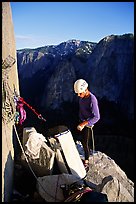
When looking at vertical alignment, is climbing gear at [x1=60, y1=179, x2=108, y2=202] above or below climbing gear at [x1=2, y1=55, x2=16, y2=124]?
below

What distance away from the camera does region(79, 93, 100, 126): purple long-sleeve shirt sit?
20.1ft

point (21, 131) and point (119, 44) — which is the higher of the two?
point (119, 44)

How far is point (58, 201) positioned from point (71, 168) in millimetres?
1255

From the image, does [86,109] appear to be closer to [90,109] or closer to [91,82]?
[90,109]

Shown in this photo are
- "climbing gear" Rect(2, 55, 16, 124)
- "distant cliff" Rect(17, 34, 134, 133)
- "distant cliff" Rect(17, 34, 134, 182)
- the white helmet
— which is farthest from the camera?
"distant cliff" Rect(17, 34, 134, 133)

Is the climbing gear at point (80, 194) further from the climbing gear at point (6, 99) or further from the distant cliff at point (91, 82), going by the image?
the distant cliff at point (91, 82)

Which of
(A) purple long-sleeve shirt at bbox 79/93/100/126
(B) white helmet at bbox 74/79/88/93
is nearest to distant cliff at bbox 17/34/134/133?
(A) purple long-sleeve shirt at bbox 79/93/100/126

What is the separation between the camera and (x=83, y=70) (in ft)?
143

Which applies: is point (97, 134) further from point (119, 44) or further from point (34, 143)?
point (34, 143)

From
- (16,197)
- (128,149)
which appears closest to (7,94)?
(16,197)

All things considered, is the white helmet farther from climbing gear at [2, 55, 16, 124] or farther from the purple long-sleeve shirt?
climbing gear at [2, 55, 16, 124]

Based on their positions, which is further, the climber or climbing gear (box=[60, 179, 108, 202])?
the climber

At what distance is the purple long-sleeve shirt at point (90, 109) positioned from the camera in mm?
6137

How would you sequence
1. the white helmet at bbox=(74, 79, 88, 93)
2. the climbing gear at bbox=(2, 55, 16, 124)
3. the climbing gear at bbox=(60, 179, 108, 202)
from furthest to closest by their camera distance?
the white helmet at bbox=(74, 79, 88, 93) → the climbing gear at bbox=(2, 55, 16, 124) → the climbing gear at bbox=(60, 179, 108, 202)
